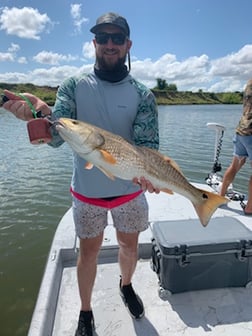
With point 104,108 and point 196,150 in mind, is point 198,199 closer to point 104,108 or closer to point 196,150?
point 104,108

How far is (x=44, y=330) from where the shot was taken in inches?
101

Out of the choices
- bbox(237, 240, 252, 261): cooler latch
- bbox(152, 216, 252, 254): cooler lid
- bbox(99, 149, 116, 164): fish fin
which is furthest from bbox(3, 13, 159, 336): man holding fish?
bbox(237, 240, 252, 261): cooler latch

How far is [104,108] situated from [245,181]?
8845 mm

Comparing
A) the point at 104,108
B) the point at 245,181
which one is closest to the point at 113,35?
the point at 104,108

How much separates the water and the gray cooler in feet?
7.15

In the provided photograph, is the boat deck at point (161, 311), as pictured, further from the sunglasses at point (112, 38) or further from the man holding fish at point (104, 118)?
the sunglasses at point (112, 38)

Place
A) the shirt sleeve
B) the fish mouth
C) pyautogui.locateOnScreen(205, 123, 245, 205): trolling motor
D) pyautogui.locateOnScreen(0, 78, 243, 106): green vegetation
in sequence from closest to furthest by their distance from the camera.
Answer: the fish mouth < the shirt sleeve < pyautogui.locateOnScreen(205, 123, 245, 205): trolling motor < pyautogui.locateOnScreen(0, 78, 243, 106): green vegetation

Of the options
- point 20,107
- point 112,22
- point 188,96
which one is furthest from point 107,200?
point 188,96

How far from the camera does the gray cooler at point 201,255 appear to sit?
2994mm

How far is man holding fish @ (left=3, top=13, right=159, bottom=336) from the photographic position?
2.45 m

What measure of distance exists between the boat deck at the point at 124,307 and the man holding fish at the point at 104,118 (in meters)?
0.28

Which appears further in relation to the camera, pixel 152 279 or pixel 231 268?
pixel 152 279

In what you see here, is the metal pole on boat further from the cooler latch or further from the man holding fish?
the man holding fish

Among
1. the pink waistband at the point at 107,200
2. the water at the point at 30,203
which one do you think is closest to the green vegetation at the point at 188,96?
the water at the point at 30,203
